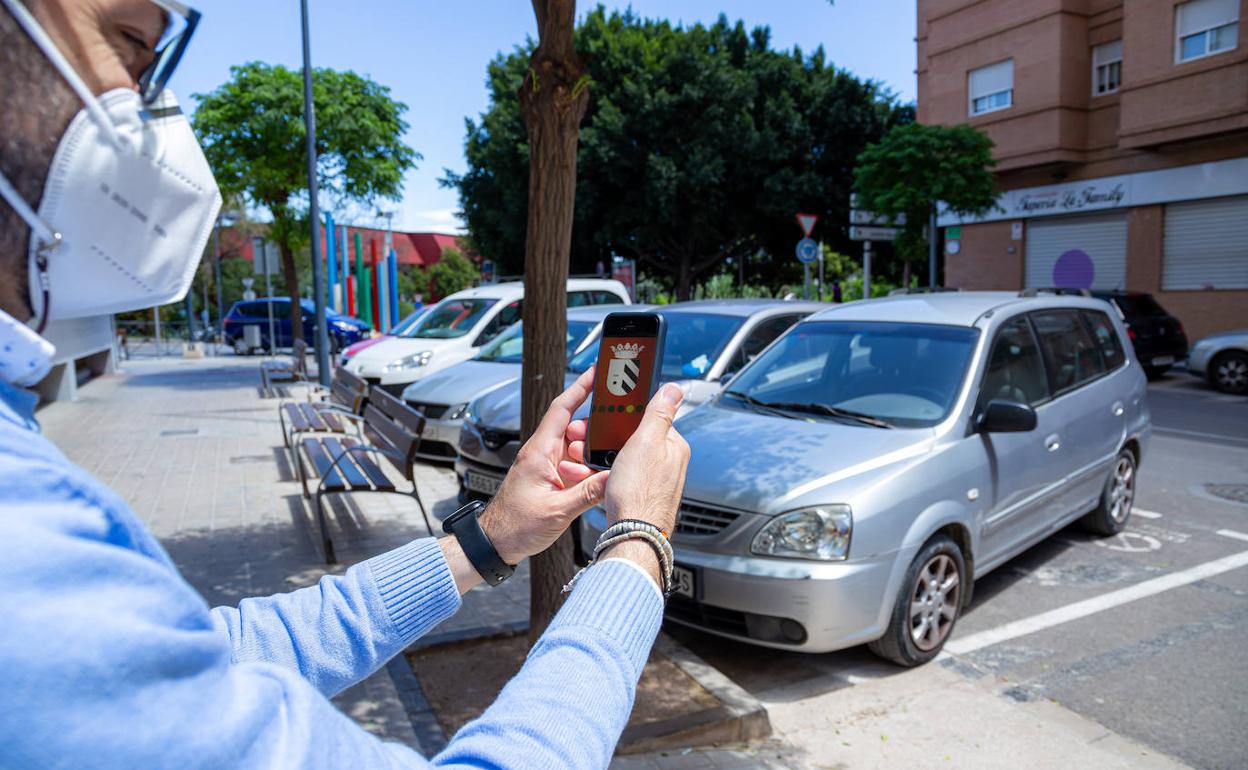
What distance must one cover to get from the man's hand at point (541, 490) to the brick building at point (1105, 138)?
70.1ft

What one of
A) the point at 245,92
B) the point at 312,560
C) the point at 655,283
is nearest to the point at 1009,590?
the point at 312,560

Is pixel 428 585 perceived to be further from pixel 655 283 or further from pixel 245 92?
pixel 655 283

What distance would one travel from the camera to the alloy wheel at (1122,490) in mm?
6512

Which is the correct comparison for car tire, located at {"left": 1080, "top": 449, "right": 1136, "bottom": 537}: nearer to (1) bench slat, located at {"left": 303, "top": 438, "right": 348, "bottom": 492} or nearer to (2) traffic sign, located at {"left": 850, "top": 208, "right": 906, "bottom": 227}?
(1) bench slat, located at {"left": 303, "top": 438, "right": 348, "bottom": 492}

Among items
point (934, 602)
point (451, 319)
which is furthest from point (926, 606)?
point (451, 319)

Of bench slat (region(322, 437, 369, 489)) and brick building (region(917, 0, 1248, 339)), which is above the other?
brick building (region(917, 0, 1248, 339))

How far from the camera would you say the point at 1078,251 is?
2344cm

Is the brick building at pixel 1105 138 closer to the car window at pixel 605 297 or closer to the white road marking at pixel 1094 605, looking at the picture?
the car window at pixel 605 297

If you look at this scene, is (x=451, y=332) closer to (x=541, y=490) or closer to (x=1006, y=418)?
(x=1006, y=418)

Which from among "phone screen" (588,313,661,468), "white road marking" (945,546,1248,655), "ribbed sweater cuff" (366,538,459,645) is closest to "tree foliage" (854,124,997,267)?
"white road marking" (945,546,1248,655)

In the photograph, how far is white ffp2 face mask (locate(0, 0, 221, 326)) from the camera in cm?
111

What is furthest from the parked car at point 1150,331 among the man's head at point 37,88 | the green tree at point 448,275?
the green tree at point 448,275

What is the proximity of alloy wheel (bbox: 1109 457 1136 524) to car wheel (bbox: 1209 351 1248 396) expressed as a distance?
10.1 metres

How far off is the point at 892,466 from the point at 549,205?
6.67ft
